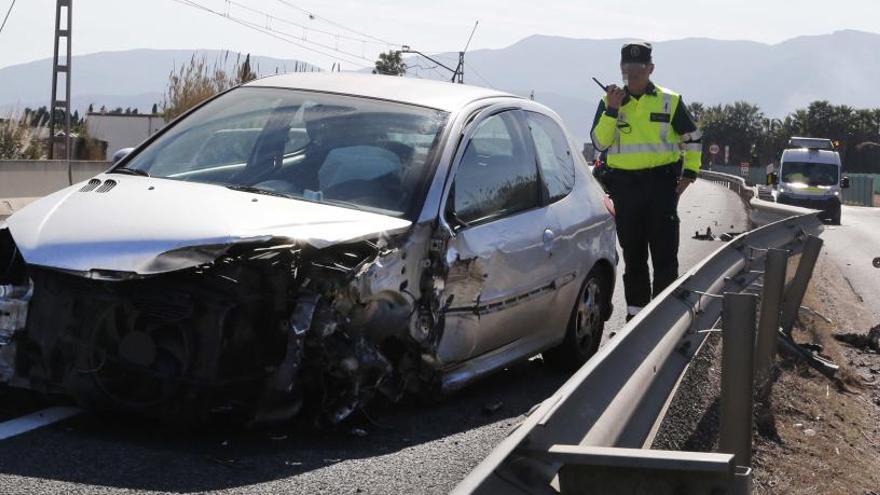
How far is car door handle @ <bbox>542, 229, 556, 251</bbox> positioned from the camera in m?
7.01

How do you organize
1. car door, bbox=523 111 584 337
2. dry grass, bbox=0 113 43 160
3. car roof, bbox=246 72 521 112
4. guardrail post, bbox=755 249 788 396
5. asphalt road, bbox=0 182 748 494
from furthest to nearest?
dry grass, bbox=0 113 43 160
car door, bbox=523 111 584 337
guardrail post, bbox=755 249 788 396
car roof, bbox=246 72 521 112
asphalt road, bbox=0 182 748 494

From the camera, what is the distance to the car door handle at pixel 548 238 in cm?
701

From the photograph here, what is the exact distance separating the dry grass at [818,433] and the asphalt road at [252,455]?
1231 mm

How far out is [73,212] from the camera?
5523mm

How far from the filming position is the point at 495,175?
22.3 feet

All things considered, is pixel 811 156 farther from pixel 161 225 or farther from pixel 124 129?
pixel 161 225

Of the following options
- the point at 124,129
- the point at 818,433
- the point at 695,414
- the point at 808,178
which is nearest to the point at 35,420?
the point at 695,414

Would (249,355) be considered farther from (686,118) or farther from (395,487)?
(686,118)

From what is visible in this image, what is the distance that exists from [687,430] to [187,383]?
2281 mm

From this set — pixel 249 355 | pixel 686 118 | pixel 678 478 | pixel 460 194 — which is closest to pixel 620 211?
pixel 686 118

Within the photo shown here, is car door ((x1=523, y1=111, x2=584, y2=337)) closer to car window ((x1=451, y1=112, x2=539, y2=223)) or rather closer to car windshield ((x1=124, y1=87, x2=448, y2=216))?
car window ((x1=451, y1=112, x2=539, y2=223))

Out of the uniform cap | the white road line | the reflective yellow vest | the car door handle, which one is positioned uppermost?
the uniform cap

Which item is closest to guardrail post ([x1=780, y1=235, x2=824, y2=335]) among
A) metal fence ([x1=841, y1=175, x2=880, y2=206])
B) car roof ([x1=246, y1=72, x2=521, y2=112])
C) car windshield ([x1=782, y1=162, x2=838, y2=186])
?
car roof ([x1=246, y1=72, x2=521, y2=112])

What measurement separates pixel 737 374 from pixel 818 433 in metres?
2.53
